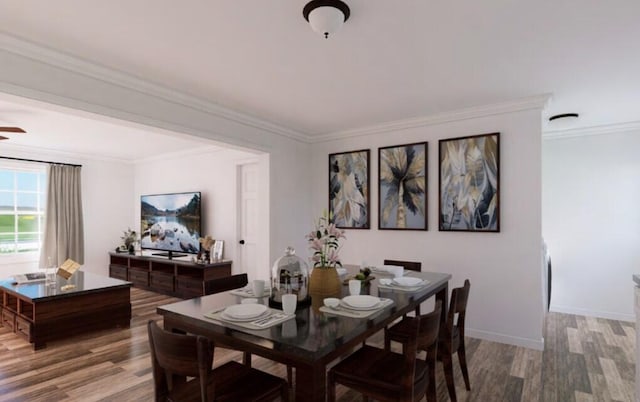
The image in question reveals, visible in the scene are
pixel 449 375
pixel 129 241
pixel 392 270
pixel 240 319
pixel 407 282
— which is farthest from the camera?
pixel 129 241

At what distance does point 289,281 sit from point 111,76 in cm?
215

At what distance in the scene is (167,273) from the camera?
5.68 m

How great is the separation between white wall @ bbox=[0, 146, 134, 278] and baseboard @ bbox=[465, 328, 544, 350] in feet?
21.3

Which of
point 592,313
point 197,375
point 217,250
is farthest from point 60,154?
point 592,313

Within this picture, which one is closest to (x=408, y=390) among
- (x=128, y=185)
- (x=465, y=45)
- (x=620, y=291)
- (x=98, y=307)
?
(x=465, y=45)

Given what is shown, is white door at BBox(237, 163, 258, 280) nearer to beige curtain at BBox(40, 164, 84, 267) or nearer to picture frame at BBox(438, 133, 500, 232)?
picture frame at BBox(438, 133, 500, 232)

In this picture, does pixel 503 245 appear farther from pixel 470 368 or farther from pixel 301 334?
pixel 301 334

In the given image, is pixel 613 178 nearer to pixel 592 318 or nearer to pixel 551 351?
pixel 592 318

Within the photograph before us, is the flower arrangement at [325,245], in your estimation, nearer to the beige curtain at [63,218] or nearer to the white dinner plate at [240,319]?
the white dinner plate at [240,319]

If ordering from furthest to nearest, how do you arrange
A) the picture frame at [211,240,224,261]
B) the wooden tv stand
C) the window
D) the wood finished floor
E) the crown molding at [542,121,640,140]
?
the window
the picture frame at [211,240,224,261]
the wooden tv stand
the crown molding at [542,121,640,140]
the wood finished floor

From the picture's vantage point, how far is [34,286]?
399 cm

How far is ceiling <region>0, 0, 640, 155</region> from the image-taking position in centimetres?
192

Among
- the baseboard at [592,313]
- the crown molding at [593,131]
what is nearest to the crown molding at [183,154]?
the crown molding at [593,131]

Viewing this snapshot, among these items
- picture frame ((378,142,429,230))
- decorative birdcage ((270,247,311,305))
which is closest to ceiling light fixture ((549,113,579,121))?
picture frame ((378,142,429,230))
